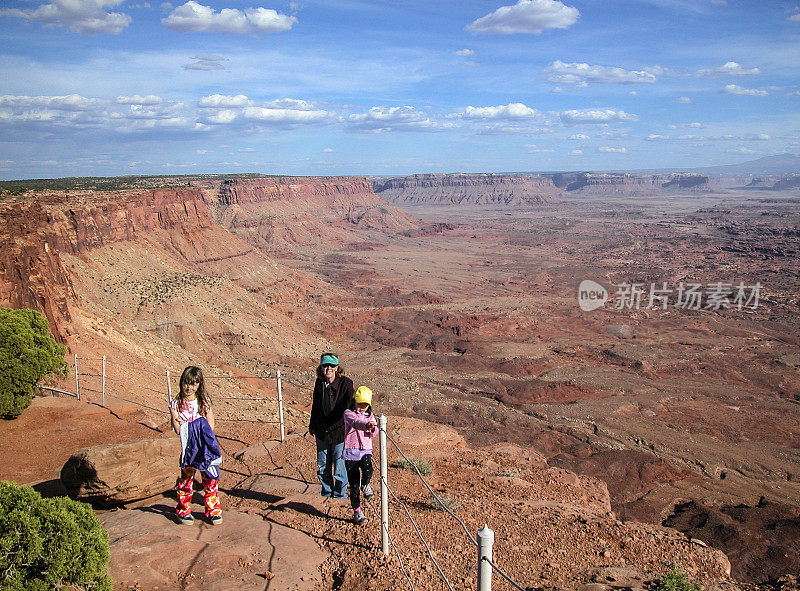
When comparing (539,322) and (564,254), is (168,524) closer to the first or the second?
(539,322)

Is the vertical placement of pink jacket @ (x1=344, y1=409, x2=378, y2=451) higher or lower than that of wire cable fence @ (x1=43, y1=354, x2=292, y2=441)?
Result: higher

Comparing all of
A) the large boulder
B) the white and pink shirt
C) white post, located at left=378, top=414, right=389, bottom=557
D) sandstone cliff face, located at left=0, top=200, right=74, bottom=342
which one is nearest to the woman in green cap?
white post, located at left=378, top=414, right=389, bottom=557

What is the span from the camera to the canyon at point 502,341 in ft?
45.9

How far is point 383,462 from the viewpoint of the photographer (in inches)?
200

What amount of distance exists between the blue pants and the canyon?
2209mm

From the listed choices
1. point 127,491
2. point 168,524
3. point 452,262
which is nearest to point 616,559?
point 168,524

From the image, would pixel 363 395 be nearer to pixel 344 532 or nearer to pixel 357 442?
pixel 357 442

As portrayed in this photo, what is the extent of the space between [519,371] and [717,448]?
10118 mm

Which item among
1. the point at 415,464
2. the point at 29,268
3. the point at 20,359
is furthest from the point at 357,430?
the point at 29,268

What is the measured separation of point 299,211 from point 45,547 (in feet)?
300

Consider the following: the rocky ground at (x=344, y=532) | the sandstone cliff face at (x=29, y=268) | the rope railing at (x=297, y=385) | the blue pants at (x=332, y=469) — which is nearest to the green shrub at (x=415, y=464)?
the rocky ground at (x=344, y=532)

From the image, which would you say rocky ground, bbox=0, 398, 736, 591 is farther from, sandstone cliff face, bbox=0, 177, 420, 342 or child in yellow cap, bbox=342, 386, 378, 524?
sandstone cliff face, bbox=0, 177, 420, 342

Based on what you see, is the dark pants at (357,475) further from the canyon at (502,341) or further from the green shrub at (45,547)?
the green shrub at (45,547)

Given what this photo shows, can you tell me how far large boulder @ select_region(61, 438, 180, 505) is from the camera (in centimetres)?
576
